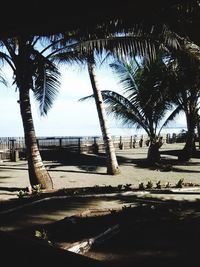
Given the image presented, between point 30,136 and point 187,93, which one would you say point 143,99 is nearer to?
point 187,93

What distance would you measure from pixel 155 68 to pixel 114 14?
18248mm

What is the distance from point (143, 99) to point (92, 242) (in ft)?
47.9

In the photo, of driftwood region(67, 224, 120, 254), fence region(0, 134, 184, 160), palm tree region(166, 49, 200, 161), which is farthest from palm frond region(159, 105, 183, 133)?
driftwood region(67, 224, 120, 254)

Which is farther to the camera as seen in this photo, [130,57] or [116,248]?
[130,57]

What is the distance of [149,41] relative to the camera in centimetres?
Answer: 1084

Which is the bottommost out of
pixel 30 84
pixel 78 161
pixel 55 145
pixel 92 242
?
pixel 92 242

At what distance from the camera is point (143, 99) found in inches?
784

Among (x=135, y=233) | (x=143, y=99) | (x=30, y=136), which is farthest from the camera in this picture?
(x=143, y=99)

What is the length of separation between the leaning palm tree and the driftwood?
44.2 ft

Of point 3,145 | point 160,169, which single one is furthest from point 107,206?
point 3,145

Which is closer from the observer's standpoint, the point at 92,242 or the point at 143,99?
the point at 92,242

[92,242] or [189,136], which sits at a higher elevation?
[189,136]

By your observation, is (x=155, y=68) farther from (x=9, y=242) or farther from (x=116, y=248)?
(x=9, y=242)

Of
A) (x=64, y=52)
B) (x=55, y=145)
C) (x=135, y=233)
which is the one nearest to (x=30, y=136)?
(x=64, y=52)
